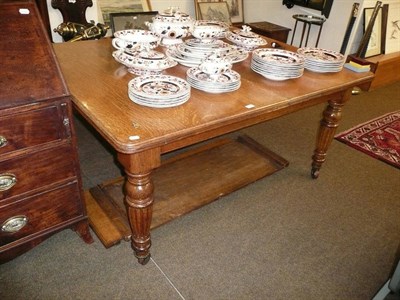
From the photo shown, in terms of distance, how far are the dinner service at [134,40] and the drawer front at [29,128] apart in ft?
1.86

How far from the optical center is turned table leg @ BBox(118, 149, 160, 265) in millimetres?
1052

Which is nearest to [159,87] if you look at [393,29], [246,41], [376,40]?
[246,41]

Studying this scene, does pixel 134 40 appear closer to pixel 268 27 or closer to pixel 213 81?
pixel 213 81

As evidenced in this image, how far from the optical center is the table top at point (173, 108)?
1.02m

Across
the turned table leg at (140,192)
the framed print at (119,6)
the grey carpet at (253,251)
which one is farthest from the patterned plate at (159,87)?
the framed print at (119,6)

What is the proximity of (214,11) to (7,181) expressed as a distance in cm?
299

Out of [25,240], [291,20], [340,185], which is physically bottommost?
[340,185]

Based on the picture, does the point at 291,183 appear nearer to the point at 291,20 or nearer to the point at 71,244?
the point at 71,244

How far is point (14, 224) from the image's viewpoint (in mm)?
1180

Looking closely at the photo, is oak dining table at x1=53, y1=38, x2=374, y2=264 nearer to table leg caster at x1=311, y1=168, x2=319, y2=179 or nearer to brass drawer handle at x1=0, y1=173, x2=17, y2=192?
brass drawer handle at x1=0, y1=173, x2=17, y2=192

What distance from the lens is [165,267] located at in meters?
1.44

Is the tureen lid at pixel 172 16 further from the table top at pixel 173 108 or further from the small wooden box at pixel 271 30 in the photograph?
the small wooden box at pixel 271 30

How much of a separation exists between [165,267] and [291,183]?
38.8 inches

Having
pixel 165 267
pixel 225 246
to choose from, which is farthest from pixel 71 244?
pixel 225 246
